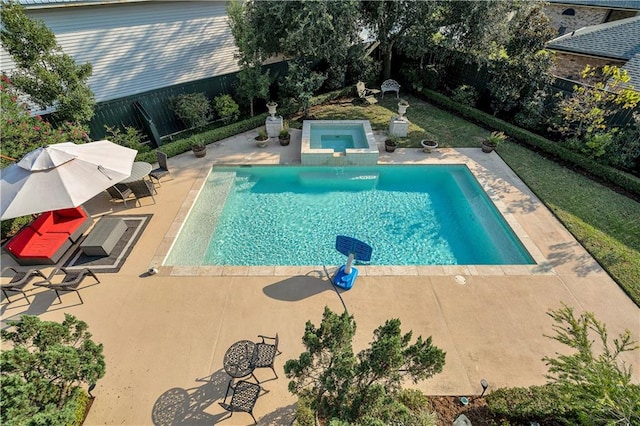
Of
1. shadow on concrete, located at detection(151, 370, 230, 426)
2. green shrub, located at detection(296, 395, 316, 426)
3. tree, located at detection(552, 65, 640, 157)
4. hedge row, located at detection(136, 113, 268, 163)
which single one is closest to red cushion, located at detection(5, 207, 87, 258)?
hedge row, located at detection(136, 113, 268, 163)

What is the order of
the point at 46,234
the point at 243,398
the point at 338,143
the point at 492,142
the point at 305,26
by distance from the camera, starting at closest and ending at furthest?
the point at 243,398, the point at 46,234, the point at 492,142, the point at 305,26, the point at 338,143

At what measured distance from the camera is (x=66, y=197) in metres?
7.61

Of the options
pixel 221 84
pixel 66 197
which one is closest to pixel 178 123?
pixel 221 84

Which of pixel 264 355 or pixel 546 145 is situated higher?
pixel 546 145

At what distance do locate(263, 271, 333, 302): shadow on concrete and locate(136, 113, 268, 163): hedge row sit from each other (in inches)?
340

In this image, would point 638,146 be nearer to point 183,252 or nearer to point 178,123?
point 183,252

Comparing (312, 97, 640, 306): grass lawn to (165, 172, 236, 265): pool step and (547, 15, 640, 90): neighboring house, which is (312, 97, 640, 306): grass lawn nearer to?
(165, 172, 236, 265): pool step

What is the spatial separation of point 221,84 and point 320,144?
252 inches

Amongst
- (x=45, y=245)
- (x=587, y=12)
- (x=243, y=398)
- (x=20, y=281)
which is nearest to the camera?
(x=243, y=398)

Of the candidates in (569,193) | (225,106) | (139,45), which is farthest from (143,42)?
(569,193)

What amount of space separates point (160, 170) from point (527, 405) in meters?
13.1

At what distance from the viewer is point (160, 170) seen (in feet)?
39.9

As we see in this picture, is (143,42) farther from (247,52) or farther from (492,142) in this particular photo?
(492,142)

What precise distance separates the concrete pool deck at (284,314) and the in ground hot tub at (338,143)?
5929 mm
